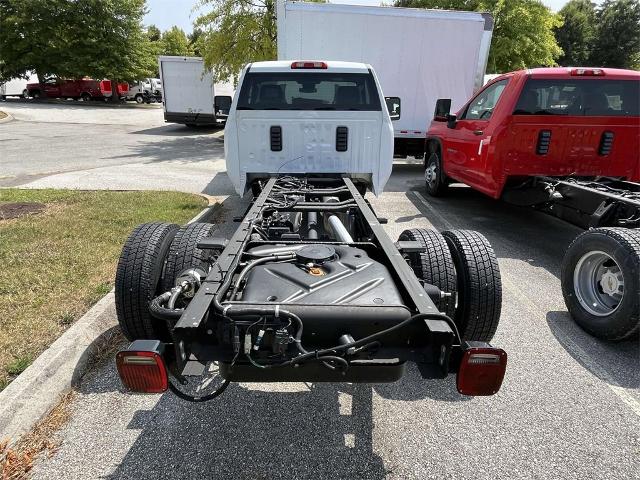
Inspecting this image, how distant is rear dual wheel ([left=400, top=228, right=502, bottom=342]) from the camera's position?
8.53 feet

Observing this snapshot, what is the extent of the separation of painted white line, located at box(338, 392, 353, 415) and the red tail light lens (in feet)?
3.72

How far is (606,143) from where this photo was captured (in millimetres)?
5570

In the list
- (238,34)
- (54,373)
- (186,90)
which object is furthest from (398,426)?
(186,90)

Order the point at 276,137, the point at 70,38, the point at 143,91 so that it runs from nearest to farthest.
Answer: the point at 276,137 < the point at 70,38 < the point at 143,91

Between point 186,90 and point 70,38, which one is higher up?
point 70,38

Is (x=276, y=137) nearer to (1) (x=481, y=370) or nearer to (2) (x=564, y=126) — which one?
(2) (x=564, y=126)

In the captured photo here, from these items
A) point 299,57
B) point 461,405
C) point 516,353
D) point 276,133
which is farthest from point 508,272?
point 299,57

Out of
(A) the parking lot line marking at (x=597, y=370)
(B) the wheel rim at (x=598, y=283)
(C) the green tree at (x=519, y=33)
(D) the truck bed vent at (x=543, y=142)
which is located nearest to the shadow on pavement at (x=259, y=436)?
(A) the parking lot line marking at (x=597, y=370)

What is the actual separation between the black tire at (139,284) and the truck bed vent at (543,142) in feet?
16.1

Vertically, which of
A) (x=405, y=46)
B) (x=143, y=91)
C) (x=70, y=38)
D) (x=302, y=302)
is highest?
(x=70, y=38)

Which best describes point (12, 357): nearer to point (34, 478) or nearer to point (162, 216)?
point (34, 478)

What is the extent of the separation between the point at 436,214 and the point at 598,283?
11.9 feet

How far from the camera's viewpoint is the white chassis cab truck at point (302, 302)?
71.0 inches

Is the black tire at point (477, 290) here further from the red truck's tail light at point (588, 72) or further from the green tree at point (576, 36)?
the green tree at point (576, 36)
